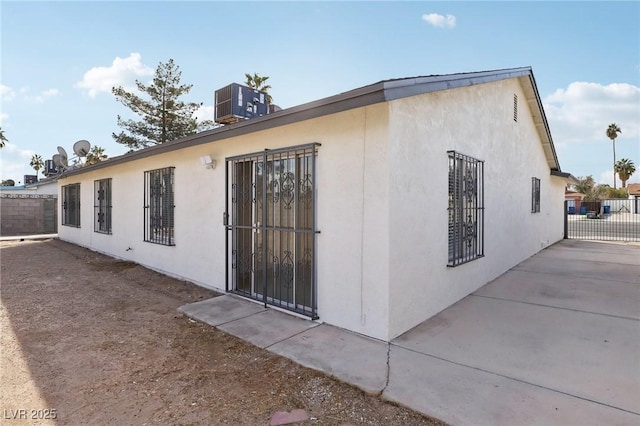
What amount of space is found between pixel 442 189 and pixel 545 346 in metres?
2.31

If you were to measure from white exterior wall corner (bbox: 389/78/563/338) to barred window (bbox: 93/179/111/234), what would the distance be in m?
9.66

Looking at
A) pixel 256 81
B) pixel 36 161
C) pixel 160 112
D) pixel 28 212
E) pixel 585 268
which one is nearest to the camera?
pixel 585 268

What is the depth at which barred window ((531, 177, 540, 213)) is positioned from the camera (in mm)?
9867

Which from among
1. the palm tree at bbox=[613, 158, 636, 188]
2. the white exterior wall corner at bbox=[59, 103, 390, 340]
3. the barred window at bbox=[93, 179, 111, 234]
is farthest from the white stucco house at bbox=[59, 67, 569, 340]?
the palm tree at bbox=[613, 158, 636, 188]

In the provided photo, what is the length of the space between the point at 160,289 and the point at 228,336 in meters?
2.98

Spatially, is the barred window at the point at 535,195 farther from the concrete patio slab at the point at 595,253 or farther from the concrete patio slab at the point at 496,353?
the concrete patio slab at the point at 496,353

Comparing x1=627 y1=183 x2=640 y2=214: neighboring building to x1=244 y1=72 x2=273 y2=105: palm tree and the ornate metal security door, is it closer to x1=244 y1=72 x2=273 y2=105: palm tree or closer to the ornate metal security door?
x1=244 y1=72 x2=273 y2=105: palm tree

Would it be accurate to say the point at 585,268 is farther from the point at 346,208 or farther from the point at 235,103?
the point at 235,103

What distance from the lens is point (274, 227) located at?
16.5 ft

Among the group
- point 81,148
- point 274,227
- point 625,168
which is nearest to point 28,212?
point 81,148

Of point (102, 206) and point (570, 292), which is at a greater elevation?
point (102, 206)

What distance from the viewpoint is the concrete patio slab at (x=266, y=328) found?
4012 millimetres

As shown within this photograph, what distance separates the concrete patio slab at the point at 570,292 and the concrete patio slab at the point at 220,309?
394 centimetres

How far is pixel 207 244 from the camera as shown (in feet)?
20.9
